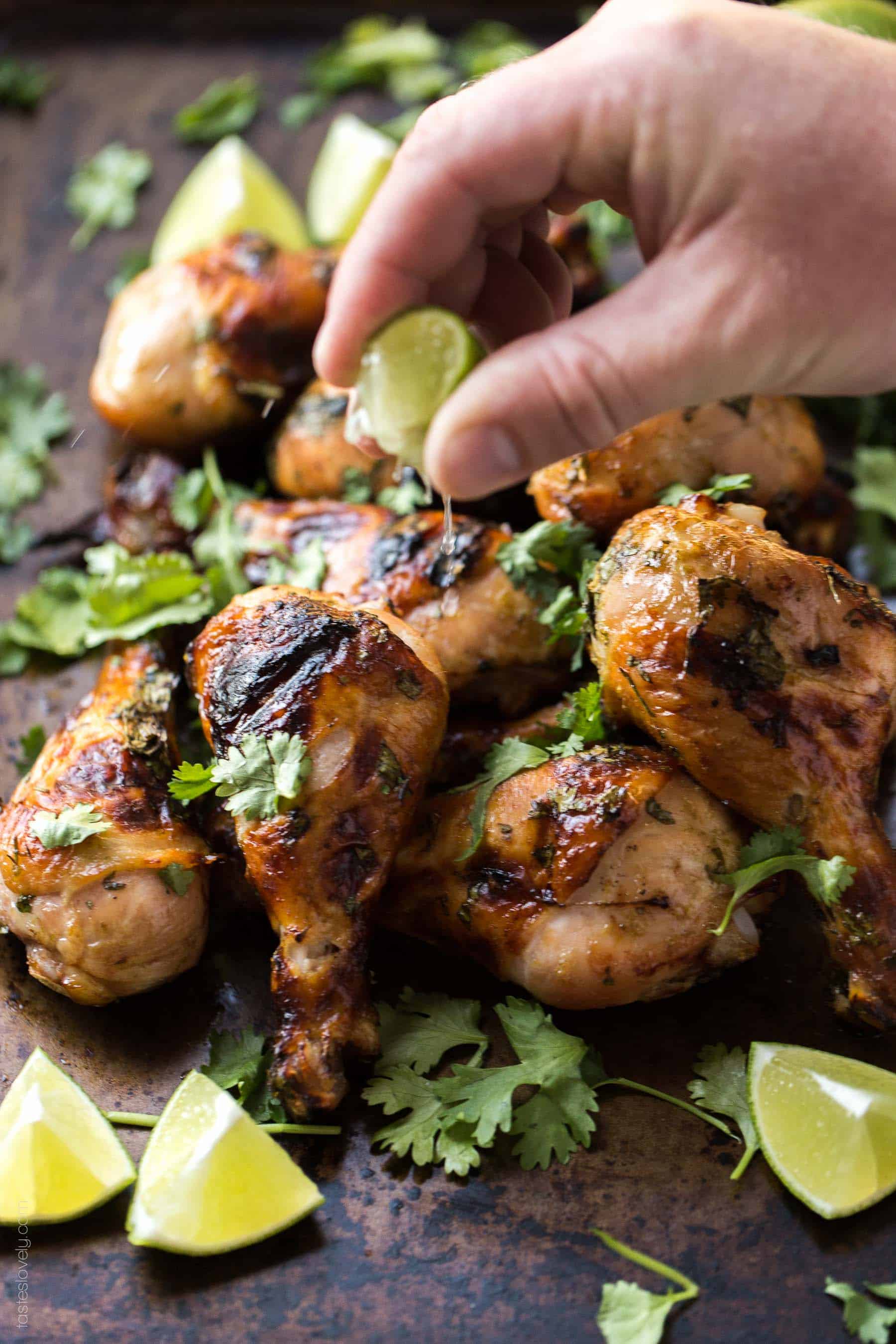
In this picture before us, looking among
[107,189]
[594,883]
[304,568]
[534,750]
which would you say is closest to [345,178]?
[107,189]

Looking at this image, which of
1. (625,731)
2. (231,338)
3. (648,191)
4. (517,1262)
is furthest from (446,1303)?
(231,338)

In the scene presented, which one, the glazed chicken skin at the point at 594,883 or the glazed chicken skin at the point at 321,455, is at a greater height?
the glazed chicken skin at the point at 321,455

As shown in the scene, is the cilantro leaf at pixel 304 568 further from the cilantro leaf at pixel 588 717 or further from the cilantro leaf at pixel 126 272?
the cilantro leaf at pixel 126 272

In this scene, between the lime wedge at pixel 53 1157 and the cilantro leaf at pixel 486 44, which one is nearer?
the lime wedge at pixel 53 1157

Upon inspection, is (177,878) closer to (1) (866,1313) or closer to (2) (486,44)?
(1) (866,1313)

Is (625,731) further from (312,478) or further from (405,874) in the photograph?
(312,478)

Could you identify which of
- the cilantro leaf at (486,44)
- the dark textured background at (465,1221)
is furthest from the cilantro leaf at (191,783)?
the cilantro leaf at (486,44)

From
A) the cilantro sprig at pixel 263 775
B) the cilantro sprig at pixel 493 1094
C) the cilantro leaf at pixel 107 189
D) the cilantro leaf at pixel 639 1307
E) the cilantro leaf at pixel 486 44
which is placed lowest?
the cilantro leaf at pixel 639 1307
